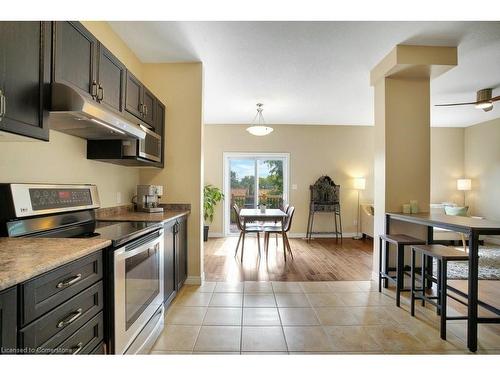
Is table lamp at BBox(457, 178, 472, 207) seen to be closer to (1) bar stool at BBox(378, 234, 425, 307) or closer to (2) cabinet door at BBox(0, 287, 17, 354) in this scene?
(1) bar stool at BBox(378, 234, 425, 307)

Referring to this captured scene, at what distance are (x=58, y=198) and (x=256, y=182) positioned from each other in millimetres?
4900

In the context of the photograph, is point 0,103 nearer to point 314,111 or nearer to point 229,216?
point 314,111

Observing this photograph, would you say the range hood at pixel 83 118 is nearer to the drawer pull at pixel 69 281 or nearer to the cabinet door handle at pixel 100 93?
the cabinet door handle at pixel 100 93

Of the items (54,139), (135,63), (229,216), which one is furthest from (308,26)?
(229,216)

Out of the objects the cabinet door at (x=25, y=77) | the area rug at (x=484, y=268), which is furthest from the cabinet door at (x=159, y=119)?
the area rug at (x=484, y=268)

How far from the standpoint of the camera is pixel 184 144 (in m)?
3.13

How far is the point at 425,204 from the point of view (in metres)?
3.13

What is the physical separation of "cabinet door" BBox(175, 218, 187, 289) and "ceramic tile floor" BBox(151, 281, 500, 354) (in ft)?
0.55

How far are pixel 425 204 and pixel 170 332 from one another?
9.92 ft

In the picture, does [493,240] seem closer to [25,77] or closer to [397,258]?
[397,258]

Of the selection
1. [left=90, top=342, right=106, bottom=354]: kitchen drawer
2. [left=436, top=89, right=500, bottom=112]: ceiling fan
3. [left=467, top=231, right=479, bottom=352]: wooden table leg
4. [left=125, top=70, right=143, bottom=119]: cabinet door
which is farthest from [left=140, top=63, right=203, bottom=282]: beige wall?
[left=436, top=89, right=500, bottom=112]: ceiling fan

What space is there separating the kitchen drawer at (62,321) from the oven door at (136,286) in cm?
14

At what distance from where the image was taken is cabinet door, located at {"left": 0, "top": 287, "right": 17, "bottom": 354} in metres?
0.79
